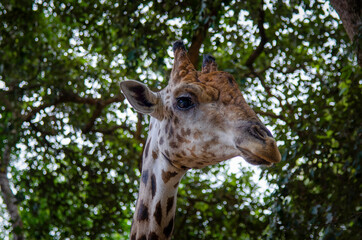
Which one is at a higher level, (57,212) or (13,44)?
(13,44)

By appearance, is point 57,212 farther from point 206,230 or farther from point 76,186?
point 206,230

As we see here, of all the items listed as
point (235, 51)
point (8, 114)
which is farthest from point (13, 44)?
point (235, 51)

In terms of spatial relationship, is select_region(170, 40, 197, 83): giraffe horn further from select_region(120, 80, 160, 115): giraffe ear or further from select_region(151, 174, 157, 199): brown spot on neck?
select_region(151, 174, 157, 199): brown spot on neck

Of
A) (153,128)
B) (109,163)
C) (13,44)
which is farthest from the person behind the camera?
(109,163)

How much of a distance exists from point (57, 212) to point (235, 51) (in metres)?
4.38

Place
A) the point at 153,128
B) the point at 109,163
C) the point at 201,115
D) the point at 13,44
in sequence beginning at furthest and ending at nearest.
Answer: the point at 109,163
the point at 13,44
the point at 153,128
the point at 201,115

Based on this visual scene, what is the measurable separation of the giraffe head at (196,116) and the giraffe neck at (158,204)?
100mm

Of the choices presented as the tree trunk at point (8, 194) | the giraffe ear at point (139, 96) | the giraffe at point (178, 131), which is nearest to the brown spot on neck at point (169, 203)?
the giraffe at point (178, 131)

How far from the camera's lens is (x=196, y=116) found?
3361 millimetres

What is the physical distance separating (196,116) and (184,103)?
149mm

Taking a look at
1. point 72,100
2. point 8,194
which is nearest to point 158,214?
point 72,100

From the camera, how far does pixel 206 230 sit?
27.4ft

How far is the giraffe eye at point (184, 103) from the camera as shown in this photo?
340 centimetres

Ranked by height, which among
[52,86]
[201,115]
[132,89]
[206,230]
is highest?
[52,86]
